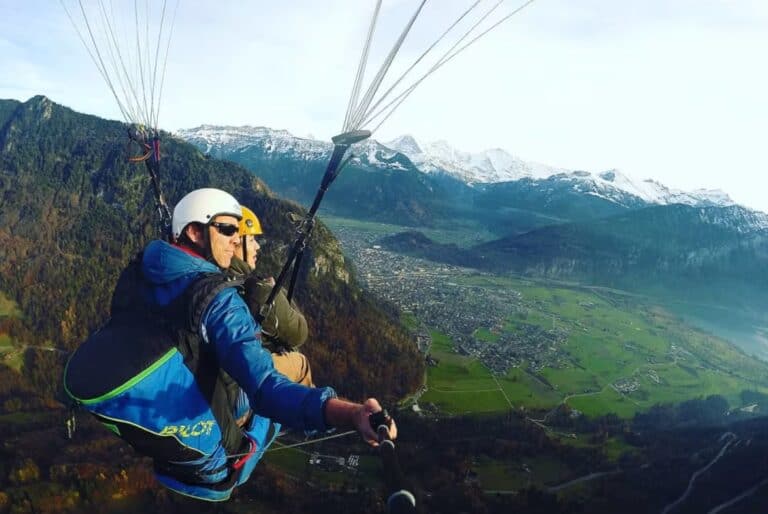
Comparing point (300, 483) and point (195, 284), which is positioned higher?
point (195, 284)

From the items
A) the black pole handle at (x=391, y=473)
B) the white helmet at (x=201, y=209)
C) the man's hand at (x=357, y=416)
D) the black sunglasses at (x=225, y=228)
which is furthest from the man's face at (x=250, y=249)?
the black pole handle at (x=391, y=473)

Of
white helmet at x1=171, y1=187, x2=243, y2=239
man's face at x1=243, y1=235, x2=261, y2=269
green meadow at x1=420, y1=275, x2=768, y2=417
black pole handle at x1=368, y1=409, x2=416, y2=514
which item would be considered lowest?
green meadow at x1=420, y1=275, x2=768, y2=417

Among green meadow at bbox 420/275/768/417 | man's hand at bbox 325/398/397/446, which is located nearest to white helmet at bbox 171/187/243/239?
man's hand at bbox 325/398/397/446

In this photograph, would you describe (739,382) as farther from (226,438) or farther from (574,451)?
(226,438)

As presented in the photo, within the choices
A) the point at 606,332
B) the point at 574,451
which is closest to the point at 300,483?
the point at 574,451

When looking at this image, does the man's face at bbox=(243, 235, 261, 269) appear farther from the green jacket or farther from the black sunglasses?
the black sunglasses

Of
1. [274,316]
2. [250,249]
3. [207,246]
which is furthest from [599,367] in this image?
[207,246]
